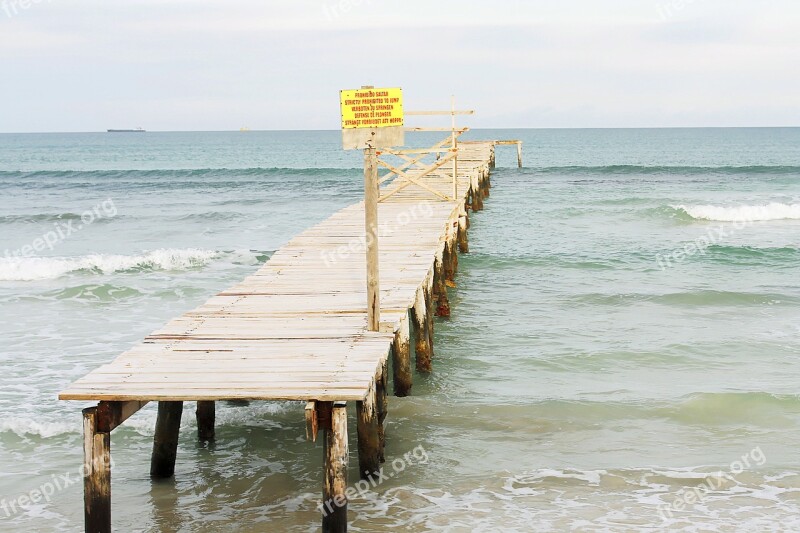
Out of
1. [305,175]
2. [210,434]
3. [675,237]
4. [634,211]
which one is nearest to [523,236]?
[675,237]

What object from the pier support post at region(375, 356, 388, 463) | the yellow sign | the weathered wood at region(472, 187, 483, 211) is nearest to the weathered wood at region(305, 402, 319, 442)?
the pier support post at region(375, 356, 388, 463)

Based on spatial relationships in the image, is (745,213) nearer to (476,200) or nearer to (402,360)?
(476,200)

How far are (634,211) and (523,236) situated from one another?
8.29m

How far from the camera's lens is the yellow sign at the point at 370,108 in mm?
7246

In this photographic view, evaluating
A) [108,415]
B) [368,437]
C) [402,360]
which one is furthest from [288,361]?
[402,360]

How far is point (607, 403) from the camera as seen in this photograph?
31.4 ft

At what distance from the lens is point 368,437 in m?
7.32

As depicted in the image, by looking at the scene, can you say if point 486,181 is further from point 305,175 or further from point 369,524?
point 369,524

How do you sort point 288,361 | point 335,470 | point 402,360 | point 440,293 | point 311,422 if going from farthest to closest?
point 440,293, point 402,360, point 288,361, point 335,470, point 311,422

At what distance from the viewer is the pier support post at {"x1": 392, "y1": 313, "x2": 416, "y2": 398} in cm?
907

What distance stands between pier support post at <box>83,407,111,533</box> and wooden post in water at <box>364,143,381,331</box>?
255cm

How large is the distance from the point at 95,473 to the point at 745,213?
87.8ft

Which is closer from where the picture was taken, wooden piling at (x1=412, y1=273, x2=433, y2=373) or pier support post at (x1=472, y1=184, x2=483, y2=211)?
wooden piling at (x1=412, y1=273, x2=433, y2=373)

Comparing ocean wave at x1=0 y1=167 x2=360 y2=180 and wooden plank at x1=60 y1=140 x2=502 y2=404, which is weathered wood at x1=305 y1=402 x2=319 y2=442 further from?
ocean wave at x1=0 y1=167 x2=360 y2=180
